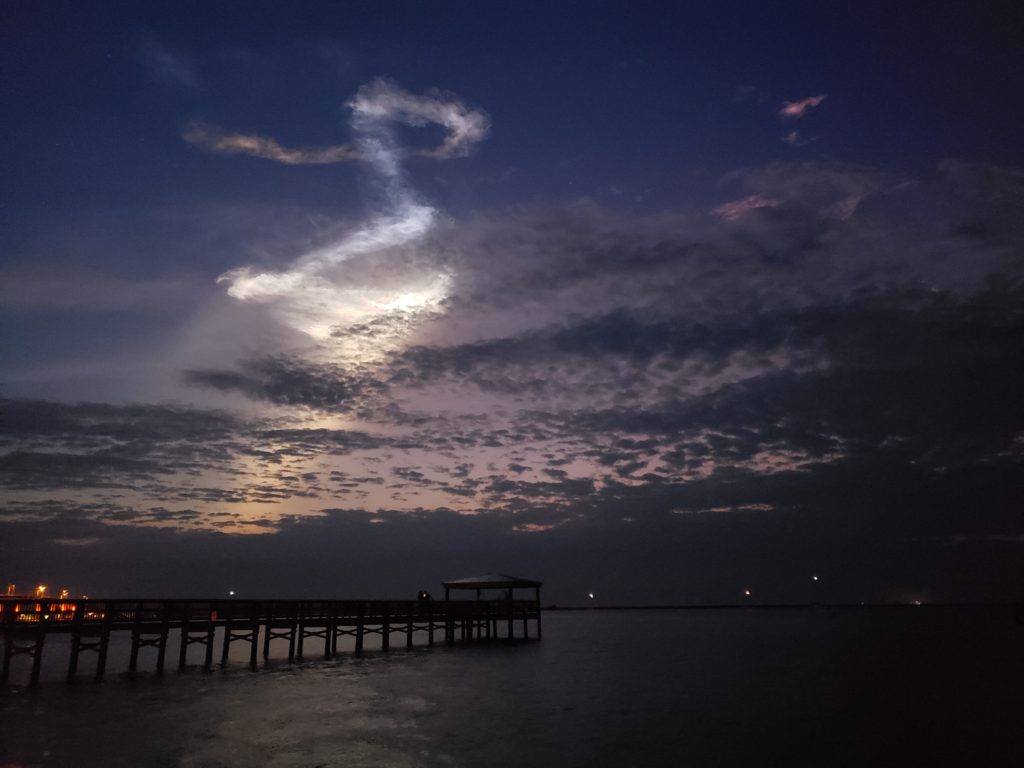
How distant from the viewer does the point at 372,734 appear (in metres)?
19.8

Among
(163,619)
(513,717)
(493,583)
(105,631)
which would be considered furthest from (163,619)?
(493,583)

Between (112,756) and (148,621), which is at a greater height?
(148,621)

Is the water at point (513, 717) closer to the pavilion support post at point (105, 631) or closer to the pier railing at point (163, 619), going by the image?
the pavilion support post at point (105, 631)

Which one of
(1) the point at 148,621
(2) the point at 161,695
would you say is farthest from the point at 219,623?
(2) the point at 161,695

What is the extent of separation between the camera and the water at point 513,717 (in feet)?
59.5

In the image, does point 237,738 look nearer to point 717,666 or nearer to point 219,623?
point 219,623

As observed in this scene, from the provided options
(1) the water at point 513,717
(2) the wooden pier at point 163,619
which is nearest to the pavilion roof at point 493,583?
(2) the wooden pier at point 163,619

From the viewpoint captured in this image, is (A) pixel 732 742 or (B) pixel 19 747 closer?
(B) pixel 19 747

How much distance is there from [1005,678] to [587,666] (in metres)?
23.3

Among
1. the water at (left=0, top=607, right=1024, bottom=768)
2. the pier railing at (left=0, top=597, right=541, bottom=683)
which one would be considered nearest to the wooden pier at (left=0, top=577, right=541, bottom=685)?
the pier railing at (left=0, top=597, right=541, bottom=683)

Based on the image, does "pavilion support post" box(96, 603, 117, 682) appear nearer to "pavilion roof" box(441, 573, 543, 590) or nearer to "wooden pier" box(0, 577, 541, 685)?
"wooden pier" box(0, 577, 541, 685)

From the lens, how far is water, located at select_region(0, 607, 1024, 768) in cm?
1812

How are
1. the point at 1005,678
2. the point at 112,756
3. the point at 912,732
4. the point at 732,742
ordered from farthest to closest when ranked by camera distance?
the point at 1005,678, the point at 912,732, the point at 732,742, the point at 112,756

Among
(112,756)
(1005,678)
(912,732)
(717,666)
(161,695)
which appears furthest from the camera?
(717,666)
